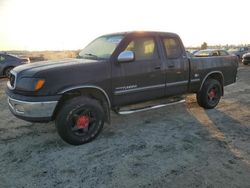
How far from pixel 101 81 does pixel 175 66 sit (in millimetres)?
1990

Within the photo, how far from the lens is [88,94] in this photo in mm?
4773

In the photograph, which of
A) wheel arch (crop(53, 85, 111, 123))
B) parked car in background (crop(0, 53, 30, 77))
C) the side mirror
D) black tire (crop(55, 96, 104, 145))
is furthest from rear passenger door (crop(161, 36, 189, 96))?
parked car in background (crop(0, 53, 30, 77))

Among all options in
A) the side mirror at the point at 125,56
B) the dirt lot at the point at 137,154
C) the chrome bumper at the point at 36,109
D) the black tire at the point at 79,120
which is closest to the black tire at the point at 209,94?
the dirt lot at the point at 137,154

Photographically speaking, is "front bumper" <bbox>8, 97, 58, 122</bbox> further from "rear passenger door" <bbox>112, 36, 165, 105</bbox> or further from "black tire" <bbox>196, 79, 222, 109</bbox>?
"black tire" <bbox>196, 79, 222, 109</bbox>

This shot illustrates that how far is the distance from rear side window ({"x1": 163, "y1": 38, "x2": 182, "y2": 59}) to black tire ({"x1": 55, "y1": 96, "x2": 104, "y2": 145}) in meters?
2.14

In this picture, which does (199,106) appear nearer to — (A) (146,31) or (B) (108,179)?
(A) (146,31)

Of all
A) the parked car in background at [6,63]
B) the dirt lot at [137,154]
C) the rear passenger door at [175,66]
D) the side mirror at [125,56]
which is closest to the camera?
the dirt lot at [137,154]

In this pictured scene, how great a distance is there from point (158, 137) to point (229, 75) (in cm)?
368

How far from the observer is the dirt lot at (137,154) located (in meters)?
3.44

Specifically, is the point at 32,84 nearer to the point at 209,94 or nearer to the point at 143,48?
the point at 143,48

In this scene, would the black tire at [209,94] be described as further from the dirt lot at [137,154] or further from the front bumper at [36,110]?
the front bumper at [36,110]

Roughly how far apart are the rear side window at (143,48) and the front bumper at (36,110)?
6.35 feet

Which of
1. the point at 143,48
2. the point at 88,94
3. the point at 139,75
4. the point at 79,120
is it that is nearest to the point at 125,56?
the point at 139,75

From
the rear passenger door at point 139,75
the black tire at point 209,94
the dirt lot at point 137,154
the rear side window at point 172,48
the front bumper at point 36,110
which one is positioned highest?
the rear side window at point 172,48
